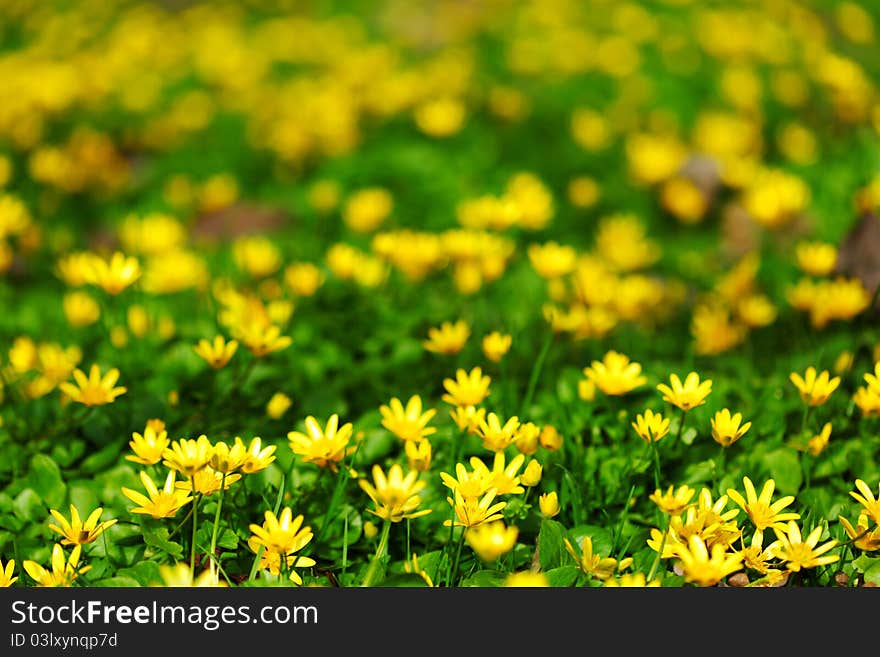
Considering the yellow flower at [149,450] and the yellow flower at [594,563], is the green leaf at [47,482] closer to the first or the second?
the yellow flower at [149,450]

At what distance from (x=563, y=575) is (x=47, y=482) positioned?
59.2 inches

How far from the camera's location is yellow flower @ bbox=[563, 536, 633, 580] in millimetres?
1945

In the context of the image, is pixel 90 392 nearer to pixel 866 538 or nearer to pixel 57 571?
pixel 57 571

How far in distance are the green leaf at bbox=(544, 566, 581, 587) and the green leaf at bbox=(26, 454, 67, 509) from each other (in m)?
1.41

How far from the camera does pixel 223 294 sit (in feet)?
11.4

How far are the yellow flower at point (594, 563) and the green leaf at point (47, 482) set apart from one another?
4.78 ft

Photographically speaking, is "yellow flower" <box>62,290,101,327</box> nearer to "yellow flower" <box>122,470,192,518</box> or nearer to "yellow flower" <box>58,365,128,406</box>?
"yellow flower" <box>58,365,128,406</box>

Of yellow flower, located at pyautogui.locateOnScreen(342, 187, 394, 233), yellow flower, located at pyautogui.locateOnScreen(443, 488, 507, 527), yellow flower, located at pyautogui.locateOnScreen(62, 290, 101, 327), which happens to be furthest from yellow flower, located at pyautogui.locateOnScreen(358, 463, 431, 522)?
yellow flower, located at pyautogui.locateOnScreen(342, 187, 394, 233)

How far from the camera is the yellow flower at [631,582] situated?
1.80 metres

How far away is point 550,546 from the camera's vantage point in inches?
82.7

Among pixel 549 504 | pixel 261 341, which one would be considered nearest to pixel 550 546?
pixel 549 504

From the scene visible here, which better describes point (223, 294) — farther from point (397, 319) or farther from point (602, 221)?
point (602, 221)

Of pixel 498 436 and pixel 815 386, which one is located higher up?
pixel 815 386

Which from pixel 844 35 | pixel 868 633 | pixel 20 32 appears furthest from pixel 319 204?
pixel 20 32
